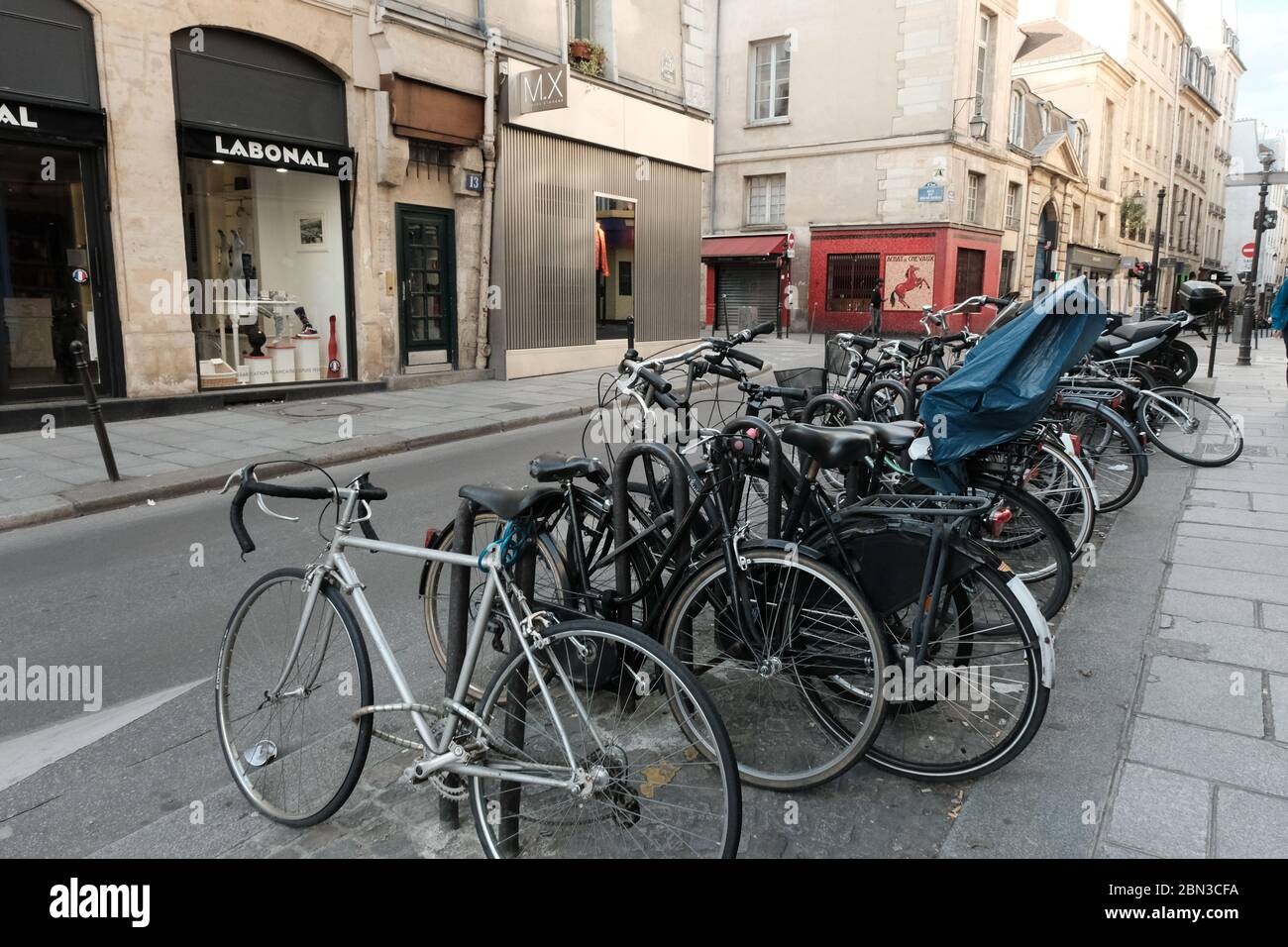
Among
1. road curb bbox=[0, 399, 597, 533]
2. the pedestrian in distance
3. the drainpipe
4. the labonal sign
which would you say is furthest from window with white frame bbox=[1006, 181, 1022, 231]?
road curb bbox=[0, 399, 597, 533]

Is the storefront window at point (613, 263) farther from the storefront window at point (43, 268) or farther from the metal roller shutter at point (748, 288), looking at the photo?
the metal roller shutter at point (748, 288)

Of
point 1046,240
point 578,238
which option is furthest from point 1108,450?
point 1046,240

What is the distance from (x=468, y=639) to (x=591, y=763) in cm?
55

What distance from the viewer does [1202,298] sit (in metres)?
10.2

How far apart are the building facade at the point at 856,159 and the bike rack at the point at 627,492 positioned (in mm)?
25801

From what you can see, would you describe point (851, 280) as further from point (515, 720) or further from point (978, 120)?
point (515, 720)

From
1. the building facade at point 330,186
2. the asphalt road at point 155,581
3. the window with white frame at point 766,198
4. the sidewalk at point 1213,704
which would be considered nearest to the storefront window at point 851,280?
the window with white frame at point 766,198

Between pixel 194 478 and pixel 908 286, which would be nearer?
pixel 194 478

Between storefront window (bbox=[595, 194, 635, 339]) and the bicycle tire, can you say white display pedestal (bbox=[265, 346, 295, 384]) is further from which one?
the bicycle tire

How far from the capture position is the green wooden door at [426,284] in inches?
541

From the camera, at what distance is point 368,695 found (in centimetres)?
269

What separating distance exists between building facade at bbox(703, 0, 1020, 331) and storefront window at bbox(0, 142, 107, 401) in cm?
2042

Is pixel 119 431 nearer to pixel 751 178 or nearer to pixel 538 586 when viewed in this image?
pixel 538 586
